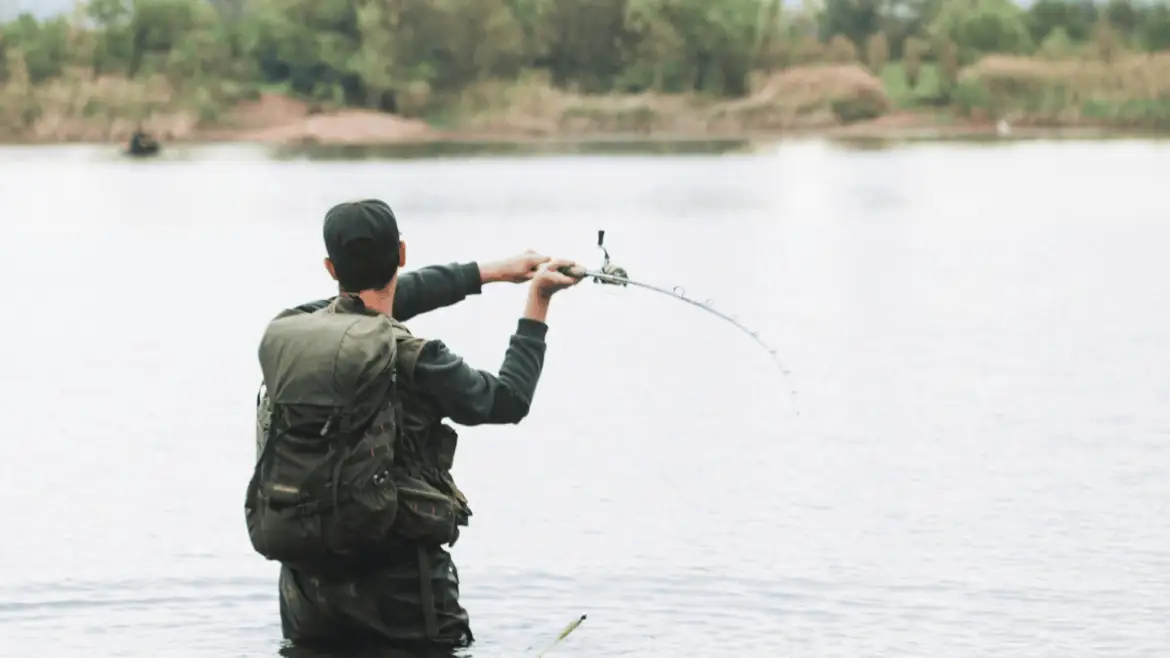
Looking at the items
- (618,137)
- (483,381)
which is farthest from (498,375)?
(618,137)

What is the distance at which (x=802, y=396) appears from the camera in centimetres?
1559

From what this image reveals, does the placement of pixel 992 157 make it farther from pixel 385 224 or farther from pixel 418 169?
pixel 385 224

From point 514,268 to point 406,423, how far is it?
0.68 metres

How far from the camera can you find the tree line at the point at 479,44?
4400 inches

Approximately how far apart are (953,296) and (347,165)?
55253 millimetres

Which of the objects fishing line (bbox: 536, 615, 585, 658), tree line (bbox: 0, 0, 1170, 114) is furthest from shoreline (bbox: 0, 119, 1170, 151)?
fishing line (bbox: 536, 615, 585, 658)

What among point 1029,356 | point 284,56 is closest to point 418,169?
point 284,56

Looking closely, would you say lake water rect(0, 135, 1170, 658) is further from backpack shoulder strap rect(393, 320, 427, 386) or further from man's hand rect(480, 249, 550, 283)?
backpack shoulder strap rect(393, 320, 427, 386)

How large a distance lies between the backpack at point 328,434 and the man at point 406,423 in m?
0.06

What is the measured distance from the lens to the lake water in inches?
356

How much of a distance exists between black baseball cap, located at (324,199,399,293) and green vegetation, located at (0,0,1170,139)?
3629 inches

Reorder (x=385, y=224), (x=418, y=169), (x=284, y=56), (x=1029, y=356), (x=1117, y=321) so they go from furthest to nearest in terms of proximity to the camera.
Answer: (x=284, y=56) → (x=418, y=169) → (x=1117, y=321) → (x=1029, y=356) → (x=385, y=224)

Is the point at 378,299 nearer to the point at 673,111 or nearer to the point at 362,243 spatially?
the point at 362,243

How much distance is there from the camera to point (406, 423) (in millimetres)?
→ 6406
